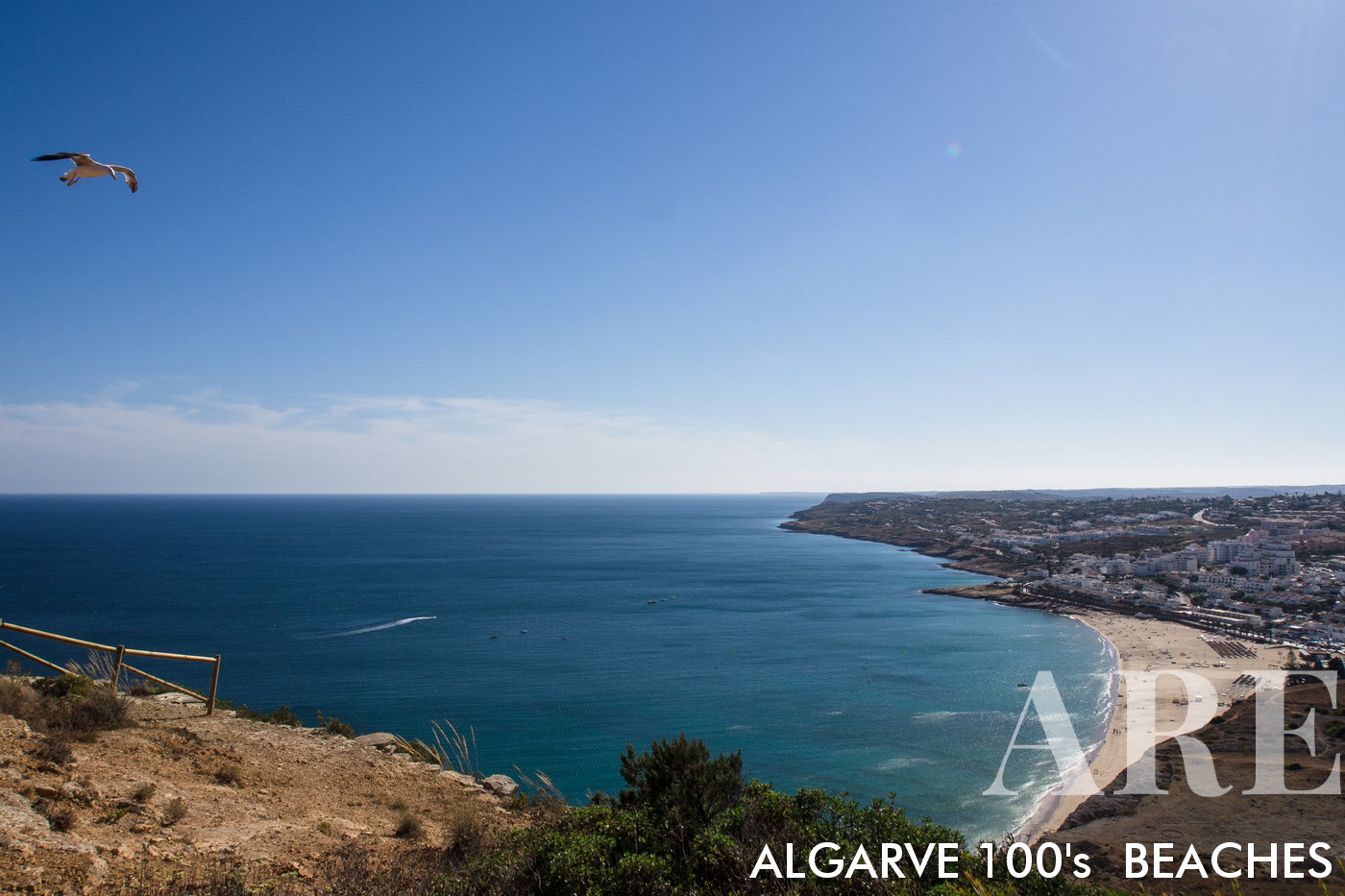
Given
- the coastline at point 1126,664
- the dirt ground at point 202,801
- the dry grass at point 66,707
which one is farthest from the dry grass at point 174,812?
the coastline at point 1126,664

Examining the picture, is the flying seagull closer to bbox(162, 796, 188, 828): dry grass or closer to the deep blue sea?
bbox(162, 796, 188, 828): dry grass

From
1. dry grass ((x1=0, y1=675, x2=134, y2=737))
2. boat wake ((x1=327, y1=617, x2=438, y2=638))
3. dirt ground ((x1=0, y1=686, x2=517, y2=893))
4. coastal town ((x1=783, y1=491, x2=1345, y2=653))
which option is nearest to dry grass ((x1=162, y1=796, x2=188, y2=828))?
dirt ground ((x1=0, y1=686, x2=517, y2=893))

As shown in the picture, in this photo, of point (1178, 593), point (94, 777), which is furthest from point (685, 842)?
point (1178, 593)

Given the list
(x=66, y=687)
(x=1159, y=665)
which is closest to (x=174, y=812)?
(x=66, y=687)

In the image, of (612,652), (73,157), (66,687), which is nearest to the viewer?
(73,157)

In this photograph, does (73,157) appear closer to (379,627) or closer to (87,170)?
(87,170)
